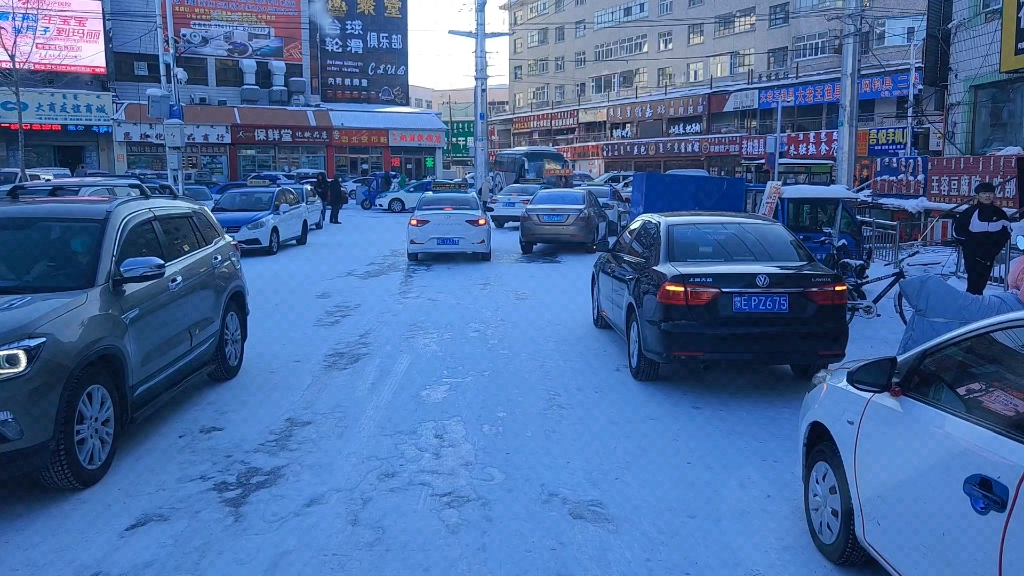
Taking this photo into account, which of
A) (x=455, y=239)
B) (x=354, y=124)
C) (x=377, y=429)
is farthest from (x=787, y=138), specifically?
(x=377, y=429)

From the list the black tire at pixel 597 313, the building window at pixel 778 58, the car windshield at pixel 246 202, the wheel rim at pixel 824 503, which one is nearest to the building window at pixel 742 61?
the building window at pixel 778 58

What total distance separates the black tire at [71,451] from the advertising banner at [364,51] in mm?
53342

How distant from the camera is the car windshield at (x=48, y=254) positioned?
5.32 meters

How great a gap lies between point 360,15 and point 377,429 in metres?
54.1

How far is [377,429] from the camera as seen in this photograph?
615 cm

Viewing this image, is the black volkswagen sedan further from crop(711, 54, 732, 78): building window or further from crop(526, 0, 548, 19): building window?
crop(526, 0, 548, 19): building window

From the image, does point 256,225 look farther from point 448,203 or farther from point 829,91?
point 829,91

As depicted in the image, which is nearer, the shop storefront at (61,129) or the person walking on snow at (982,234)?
the person walking on snow at (982,234)

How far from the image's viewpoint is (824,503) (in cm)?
409

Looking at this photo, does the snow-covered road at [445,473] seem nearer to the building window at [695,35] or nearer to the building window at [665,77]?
the building window at [695,35]

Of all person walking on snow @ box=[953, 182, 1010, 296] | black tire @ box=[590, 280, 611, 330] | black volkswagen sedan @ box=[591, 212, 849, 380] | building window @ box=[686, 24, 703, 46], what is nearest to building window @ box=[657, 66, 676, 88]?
building window @ box=[686, 24, 703, 46]

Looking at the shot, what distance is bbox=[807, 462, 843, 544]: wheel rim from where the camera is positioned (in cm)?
396

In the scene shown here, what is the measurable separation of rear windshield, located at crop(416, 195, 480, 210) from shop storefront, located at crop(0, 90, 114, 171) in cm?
3212

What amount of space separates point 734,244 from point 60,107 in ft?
143
